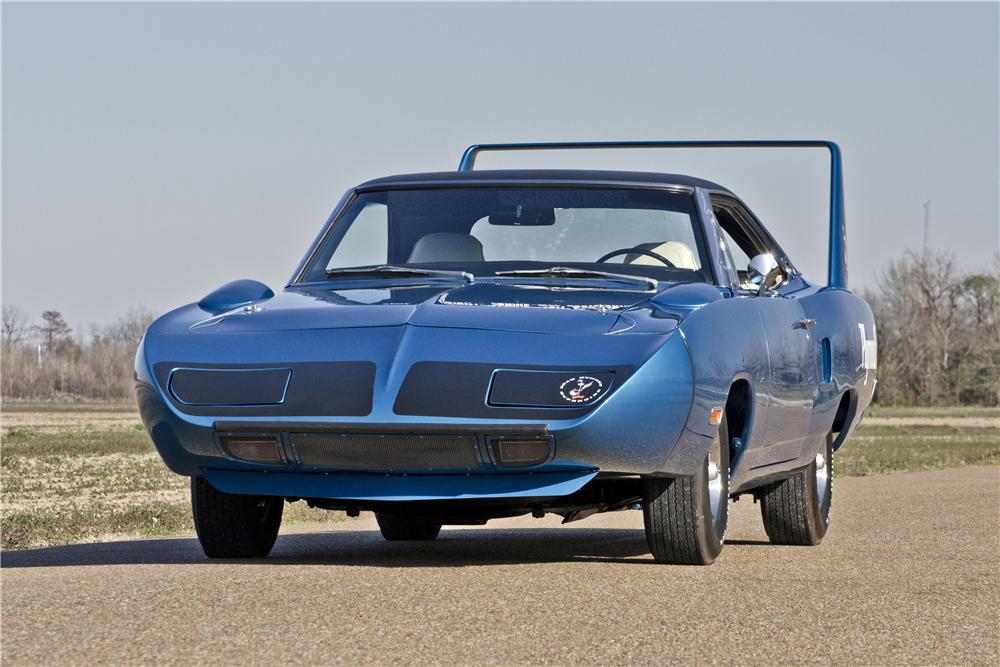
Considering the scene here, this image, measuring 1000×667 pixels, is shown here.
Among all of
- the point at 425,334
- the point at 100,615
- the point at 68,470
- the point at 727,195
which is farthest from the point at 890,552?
the point at 68,470

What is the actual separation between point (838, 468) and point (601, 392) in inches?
857

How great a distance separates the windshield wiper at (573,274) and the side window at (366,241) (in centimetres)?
84

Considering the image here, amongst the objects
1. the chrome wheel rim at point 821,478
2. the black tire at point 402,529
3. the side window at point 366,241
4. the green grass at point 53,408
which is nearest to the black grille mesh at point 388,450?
the side window at point 366,241

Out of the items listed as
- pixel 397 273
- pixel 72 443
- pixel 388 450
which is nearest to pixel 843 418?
pixel 397 273

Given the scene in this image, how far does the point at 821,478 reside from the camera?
32.7 feet

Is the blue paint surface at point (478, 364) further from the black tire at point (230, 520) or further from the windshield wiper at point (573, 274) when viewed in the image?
the black tire at point (230, 520)

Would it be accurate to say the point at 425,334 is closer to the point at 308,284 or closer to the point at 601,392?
the point at 601,392

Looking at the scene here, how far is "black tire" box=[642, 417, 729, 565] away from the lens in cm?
718

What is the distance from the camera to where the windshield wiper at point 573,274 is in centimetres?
779

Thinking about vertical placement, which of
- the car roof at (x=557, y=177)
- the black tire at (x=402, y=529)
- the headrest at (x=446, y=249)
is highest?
the car roof at (x=557, y=177)

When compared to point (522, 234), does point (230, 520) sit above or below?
below

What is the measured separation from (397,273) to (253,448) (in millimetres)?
1515

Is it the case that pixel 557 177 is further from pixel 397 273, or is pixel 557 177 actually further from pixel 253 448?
pixel 253 448

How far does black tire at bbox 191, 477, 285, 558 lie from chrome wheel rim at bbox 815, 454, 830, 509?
337 cm
